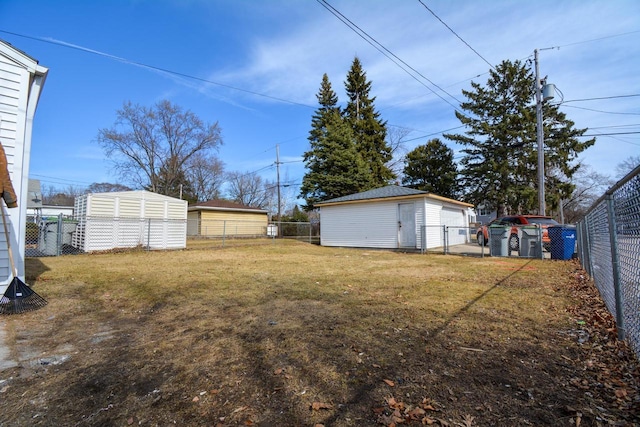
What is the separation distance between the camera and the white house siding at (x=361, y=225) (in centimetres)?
1508

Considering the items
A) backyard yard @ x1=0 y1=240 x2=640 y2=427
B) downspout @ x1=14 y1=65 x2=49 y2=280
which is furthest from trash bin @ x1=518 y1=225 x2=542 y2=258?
downspout @ x1=14 y1=65 x2=49 y2=280

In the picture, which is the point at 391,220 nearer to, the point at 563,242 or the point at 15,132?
the point at 563,242

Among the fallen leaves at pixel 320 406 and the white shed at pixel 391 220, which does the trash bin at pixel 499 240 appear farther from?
the fallen leaves at pixel 320 406

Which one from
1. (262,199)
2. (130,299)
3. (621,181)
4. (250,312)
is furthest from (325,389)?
(262,199)

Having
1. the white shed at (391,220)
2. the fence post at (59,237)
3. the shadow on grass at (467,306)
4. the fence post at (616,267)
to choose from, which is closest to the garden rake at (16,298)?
the shadow on grass at (467,306)

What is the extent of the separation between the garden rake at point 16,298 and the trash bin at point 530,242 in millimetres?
12859

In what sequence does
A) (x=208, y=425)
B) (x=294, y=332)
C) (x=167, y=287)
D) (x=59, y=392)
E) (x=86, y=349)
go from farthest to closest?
1. (x=167, y=287)
2. (x=294, y=332)
3. (x=86, y=349)
4. (x=59, y=392)
5. (x=208, y=425)

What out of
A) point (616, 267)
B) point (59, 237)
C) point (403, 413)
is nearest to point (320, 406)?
point (403, 413)

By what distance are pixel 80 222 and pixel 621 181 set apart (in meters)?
16.2

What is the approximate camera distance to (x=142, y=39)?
10.4m

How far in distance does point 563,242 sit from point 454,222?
7.52 metres

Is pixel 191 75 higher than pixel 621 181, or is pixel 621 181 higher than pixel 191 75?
pixel 191 75

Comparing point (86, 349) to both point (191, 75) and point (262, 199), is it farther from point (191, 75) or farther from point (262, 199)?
point (262, 199)

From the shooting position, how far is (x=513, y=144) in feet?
79.7
